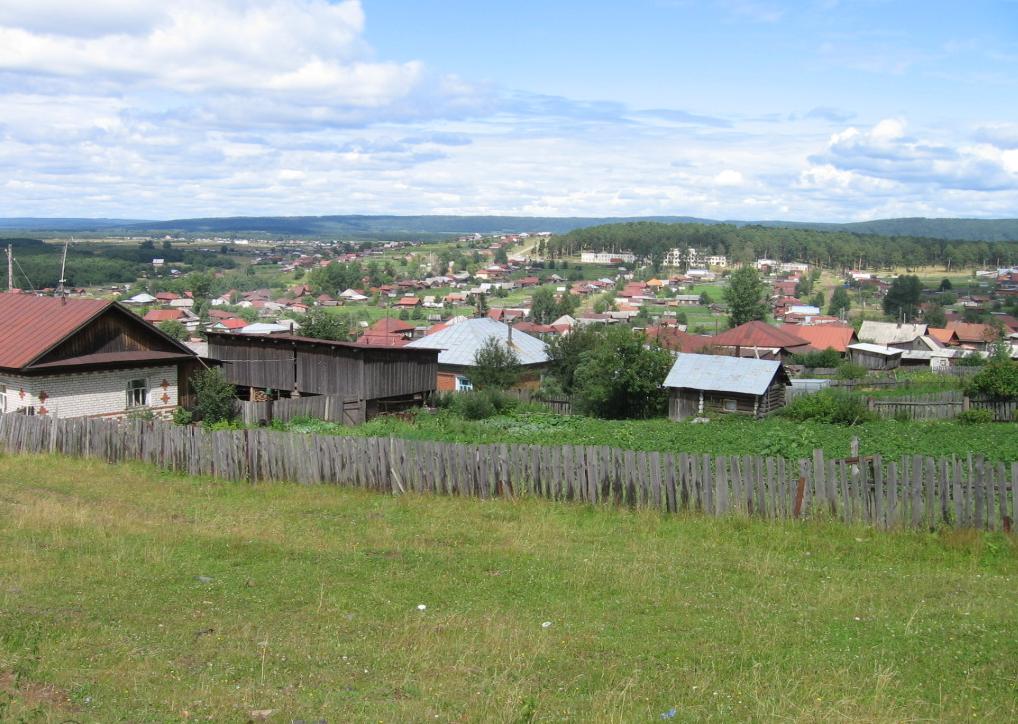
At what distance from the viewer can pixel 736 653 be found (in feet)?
27.3

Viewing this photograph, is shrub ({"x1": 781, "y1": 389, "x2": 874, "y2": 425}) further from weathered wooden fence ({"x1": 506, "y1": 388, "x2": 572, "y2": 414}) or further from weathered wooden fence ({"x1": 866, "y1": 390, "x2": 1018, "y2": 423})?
weathered wooden fence ({"x1": 506, "y1": 388, "x2": 572, "y2": 414})

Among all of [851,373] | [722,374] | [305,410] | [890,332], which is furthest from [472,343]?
[890,332]

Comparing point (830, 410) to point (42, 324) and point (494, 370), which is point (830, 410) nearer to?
point (494, 370)

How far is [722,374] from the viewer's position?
123ft

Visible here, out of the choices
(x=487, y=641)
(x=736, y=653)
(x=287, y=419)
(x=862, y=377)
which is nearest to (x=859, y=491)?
(x=736, y=653)

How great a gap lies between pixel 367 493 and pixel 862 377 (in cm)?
4229

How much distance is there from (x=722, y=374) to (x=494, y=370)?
35.9 ft

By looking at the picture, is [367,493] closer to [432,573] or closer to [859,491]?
[432,573]

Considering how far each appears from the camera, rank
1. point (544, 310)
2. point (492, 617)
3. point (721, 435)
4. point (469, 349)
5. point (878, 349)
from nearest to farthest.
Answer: point (492, 617) < point (721, 435) < point (469, 349) < point (878, 349) < point (544, 310)

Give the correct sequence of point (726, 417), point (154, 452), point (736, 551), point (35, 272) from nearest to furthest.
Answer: point (736, 551) < point (154, 452) < point (726, 417) < point (35, 272)

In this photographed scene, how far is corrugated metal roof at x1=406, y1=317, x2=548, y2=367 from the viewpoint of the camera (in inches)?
1953

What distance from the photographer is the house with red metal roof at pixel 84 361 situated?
26.7 metres

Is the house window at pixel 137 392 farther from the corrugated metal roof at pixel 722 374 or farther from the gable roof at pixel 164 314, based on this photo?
the gable roof at pixel 164 314

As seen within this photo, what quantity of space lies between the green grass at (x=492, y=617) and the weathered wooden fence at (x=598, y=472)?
0.53 meters
